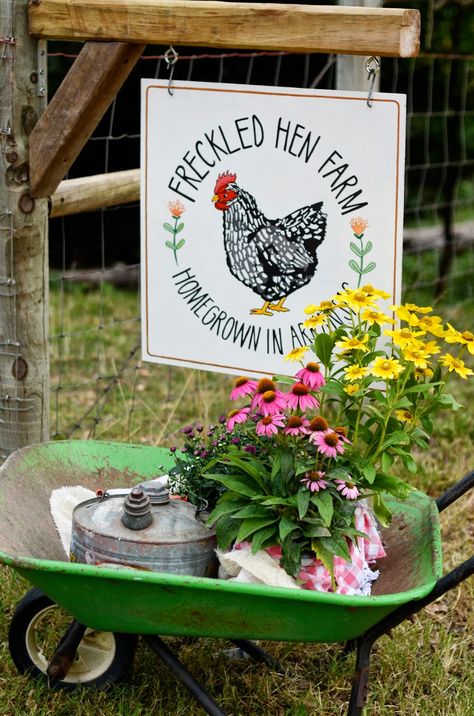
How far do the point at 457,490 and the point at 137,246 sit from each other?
5.25 m

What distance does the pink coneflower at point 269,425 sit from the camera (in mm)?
2162

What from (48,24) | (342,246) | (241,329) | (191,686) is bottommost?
(191,686)

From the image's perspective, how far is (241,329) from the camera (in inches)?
110

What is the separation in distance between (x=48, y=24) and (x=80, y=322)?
3.37m

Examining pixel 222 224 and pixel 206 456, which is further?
pixel 222 224

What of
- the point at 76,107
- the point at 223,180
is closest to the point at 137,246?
the point at 76,107

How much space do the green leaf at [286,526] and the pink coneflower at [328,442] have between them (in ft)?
0.56

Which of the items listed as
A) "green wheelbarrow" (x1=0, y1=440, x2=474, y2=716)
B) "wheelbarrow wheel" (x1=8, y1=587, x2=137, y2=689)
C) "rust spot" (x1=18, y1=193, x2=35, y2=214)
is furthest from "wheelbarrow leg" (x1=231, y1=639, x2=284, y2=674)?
"rust spot" (x1=18, y1=193, x2=35, y2=214)

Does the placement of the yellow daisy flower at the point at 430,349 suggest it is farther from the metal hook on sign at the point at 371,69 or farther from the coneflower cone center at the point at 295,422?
the metal hook on sign at the point at 371,69

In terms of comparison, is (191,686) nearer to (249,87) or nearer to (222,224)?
(222,224)

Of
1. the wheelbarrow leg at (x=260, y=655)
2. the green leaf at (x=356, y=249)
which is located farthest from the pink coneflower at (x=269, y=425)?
the wheelbarrow leg at (x=260, y=655)

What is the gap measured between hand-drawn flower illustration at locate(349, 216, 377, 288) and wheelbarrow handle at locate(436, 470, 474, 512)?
0.56 meters

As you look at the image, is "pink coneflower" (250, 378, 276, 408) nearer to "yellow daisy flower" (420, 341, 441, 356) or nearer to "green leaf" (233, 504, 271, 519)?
"green leaf" (233, 504, 271, 519)

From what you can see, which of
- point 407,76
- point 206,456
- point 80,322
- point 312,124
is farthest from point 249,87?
point 407,76
